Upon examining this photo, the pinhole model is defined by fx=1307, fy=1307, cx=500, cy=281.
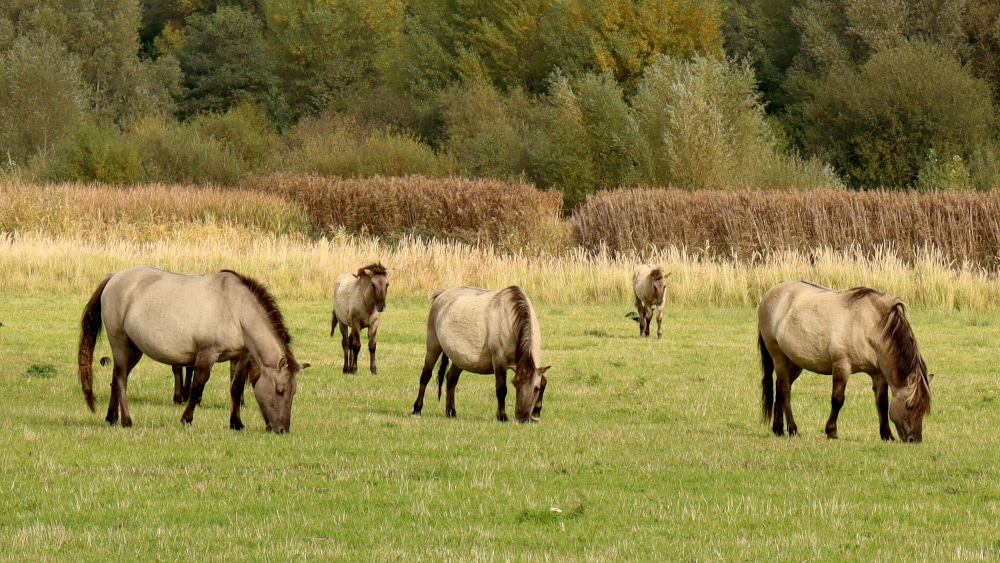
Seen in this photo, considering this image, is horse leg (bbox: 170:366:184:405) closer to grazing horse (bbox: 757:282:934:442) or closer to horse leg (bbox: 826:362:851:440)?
grazing horse (bbox: 757:282:934:442)

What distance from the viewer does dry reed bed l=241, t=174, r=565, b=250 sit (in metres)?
50.7

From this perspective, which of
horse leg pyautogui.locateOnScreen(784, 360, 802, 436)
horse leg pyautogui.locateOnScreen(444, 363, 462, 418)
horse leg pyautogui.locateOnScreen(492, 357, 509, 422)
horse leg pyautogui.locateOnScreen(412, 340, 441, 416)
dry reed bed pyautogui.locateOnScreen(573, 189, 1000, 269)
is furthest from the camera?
dry reed bed pyautogui.locateOnScreen(573, 189, 1000, 269)

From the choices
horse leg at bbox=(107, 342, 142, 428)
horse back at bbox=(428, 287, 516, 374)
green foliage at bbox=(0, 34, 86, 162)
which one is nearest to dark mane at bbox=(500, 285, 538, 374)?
horse back at bbox=(428, 287, 516, 374)

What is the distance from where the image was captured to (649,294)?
24594 millimetres

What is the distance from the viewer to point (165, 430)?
40.7ft

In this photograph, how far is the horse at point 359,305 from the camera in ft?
57.0

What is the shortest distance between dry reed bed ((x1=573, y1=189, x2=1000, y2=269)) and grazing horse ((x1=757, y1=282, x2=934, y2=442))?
2238cm

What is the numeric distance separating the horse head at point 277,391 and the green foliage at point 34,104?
61.6m

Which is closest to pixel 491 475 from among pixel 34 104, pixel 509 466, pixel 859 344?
pixel 509 466

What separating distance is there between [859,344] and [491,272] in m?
19.7

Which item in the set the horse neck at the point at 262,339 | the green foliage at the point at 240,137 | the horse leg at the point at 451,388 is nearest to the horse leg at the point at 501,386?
the horse leg at the point at 451,388

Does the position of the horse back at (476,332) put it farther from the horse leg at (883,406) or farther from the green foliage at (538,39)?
the green foliage at (538,39)

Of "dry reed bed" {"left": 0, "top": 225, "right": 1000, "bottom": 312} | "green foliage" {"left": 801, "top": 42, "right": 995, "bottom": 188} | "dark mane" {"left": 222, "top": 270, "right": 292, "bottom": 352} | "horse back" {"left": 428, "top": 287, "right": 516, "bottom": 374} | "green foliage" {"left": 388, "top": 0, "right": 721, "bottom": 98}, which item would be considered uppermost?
"green foliage" {"left": 388, "top": 0, "right": 721, "bottom": 98}

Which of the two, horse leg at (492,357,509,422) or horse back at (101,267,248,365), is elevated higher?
horse back at (101,267,248,365)
